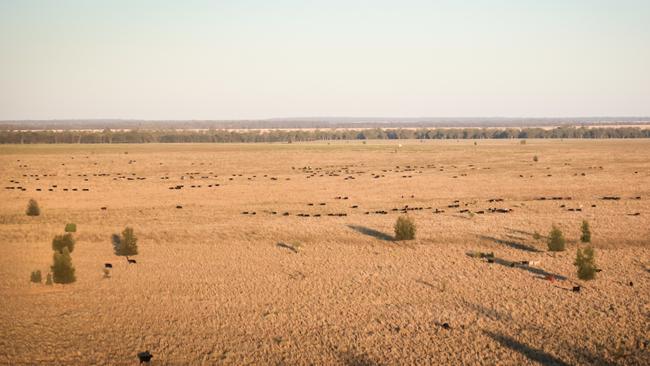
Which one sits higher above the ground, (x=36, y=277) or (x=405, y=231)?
(x=405, y=231)

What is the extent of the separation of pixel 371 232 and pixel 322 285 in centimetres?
823

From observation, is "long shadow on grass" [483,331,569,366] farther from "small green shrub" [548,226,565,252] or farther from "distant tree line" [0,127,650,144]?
"distant tree line" [0,127,650,144]

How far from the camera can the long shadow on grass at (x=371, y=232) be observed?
24616 millimetres

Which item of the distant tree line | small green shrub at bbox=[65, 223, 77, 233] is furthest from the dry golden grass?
the distant tree line

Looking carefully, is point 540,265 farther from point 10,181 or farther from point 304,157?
point 304,157

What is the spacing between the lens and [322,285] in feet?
58.8

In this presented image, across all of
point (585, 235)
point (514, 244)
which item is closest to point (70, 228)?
point (514, 244)

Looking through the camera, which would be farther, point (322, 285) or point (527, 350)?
point (322, 285)

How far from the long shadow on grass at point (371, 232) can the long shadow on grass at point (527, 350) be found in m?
10.9

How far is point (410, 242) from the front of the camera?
77.6 ft

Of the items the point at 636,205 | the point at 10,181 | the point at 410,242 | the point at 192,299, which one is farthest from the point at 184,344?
the point at 10,181

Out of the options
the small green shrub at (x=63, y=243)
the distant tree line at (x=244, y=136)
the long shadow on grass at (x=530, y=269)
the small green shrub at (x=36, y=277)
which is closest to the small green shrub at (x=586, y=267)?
the long shadow on grass at (x=530, y=269)

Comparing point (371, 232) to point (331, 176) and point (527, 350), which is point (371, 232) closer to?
point (527, 350)

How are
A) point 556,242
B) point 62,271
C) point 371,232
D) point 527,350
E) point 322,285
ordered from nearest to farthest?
1. point 527,350
2. point 62,271
3. point 322,285
4. point 556,242
5. point 371,232
